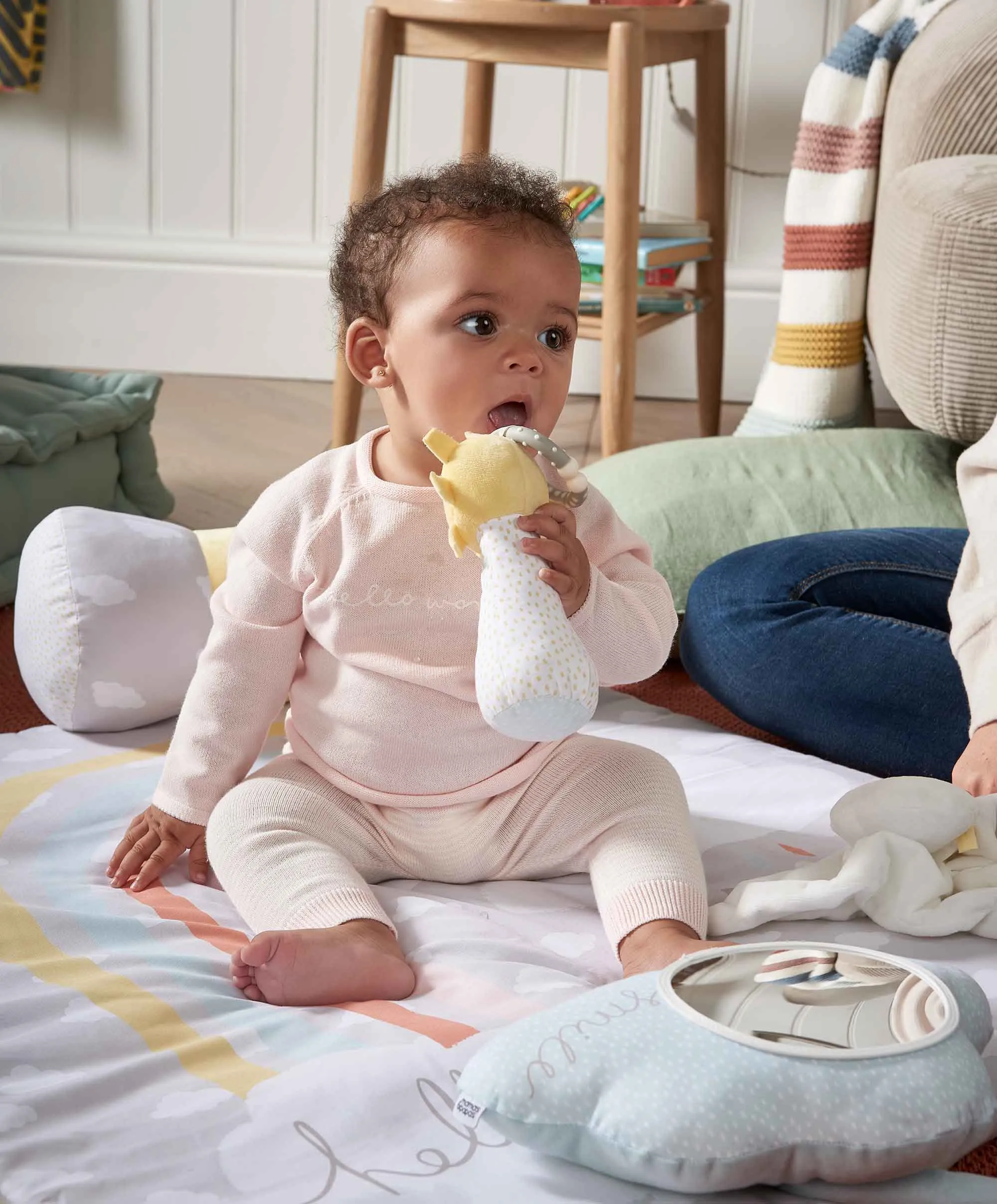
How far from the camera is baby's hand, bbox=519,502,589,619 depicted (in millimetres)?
751

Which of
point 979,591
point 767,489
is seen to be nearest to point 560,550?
point 979,591

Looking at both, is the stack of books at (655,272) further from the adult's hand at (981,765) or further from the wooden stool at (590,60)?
the adult's hand at (981,765)

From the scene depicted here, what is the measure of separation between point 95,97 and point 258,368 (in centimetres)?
55

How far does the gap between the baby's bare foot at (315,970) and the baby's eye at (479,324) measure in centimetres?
35

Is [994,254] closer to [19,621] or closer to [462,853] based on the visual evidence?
[462,853]

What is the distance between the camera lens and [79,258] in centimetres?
252

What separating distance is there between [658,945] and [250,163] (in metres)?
2.04

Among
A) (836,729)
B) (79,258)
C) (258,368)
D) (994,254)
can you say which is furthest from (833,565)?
(79,258)

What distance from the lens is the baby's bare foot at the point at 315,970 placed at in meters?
0.73

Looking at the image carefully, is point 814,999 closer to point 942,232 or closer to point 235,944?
point 235,944

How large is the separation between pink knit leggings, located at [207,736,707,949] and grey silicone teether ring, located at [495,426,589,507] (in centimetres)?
17

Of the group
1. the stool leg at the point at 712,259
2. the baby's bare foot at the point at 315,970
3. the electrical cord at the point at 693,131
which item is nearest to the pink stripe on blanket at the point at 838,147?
the stool leg at the point at 712,259

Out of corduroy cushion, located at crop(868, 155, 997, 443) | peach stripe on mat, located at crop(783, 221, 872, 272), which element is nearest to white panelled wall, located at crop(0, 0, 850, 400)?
peach stripe on mat, located at crop(783, 221, 872, 272)

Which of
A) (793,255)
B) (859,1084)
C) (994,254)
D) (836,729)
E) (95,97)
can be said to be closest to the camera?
(859,1084)
